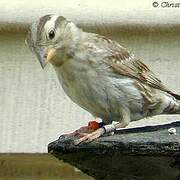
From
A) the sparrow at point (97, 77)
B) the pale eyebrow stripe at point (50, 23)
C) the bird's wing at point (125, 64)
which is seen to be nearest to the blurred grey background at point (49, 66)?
the bird's wing at point (125, 64)

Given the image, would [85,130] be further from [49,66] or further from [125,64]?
[49,66]

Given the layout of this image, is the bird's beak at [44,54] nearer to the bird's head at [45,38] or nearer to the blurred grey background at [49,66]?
the bird's head at [45,38]

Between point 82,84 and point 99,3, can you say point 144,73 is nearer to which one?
point 82,84

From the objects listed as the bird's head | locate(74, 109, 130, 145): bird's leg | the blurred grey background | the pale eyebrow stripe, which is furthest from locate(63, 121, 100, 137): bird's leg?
the blurred grey background

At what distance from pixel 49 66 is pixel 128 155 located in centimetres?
190

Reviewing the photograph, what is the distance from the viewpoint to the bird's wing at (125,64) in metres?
3.19

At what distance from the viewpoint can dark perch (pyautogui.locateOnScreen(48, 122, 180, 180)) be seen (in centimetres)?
205

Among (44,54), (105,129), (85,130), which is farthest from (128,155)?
(44,54)

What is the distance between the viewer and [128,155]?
6.74ft

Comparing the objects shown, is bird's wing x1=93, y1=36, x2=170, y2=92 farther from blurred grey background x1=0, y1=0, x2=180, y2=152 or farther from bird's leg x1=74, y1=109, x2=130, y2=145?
blurred grey background x1=0, y1=0, x2=180, y2=152

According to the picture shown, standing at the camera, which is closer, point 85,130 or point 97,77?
point 85,130

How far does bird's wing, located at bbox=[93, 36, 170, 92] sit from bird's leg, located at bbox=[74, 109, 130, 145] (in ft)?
0.67

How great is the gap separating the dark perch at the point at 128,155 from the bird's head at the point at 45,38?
0.56m

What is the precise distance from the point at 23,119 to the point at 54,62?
0.96m
